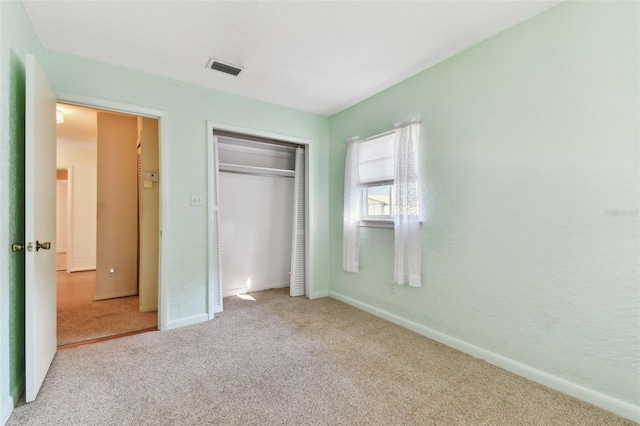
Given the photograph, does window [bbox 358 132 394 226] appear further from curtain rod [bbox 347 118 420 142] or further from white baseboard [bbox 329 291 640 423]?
white baseboard [bbox 329 291 640 423]

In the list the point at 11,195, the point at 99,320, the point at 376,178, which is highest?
the point at 376,178

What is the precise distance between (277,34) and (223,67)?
711mm

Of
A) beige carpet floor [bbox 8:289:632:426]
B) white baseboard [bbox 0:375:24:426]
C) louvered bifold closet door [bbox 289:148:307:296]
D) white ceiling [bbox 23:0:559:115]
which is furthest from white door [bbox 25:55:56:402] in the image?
louvered bifold closet door [bbox 289:148:307:296]

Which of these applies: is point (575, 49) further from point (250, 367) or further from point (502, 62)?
point (250, 367)

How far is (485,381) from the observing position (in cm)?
188

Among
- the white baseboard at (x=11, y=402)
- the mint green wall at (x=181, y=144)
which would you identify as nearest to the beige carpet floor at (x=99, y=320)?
the mint green wall at (x=181, y=144)

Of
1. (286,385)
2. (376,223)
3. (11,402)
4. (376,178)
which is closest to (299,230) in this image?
(376,223)

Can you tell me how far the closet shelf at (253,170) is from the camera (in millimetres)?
3715

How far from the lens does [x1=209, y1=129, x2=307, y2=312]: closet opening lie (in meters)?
3.80

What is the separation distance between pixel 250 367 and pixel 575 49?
290cm

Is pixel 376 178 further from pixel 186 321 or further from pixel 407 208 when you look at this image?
pixel 186 321

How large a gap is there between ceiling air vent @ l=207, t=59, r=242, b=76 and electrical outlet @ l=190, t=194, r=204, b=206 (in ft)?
3.92

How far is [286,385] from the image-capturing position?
1.83 meters

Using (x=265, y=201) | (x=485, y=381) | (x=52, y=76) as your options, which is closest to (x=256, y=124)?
(x=265, y=201)
